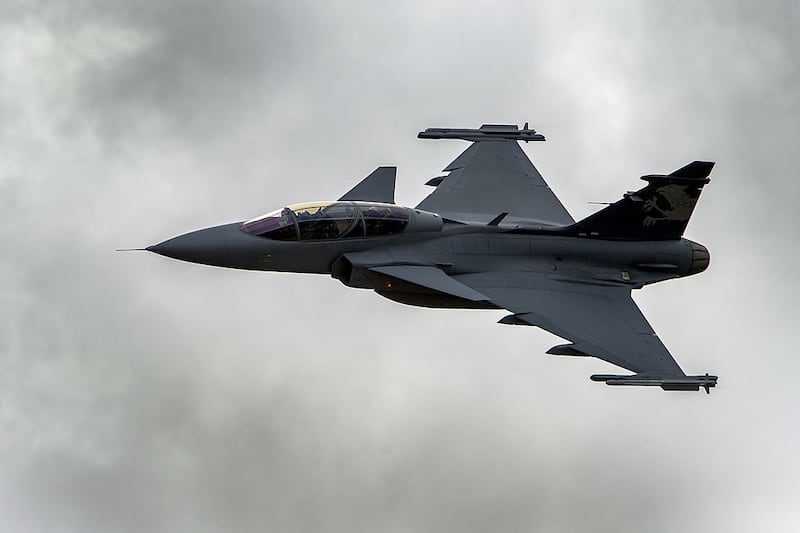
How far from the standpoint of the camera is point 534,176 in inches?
1497

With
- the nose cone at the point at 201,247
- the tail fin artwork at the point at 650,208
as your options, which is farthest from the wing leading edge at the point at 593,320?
the nose cone at the point at 201,247

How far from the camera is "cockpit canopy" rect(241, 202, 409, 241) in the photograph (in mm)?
32656

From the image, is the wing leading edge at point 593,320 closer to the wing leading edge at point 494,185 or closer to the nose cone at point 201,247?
the wing leading edge at point 494,185

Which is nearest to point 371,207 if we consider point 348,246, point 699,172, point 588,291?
point 348,246

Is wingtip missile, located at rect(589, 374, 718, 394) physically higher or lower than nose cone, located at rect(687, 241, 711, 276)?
lower

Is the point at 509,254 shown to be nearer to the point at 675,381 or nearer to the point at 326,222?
the point at 326,222

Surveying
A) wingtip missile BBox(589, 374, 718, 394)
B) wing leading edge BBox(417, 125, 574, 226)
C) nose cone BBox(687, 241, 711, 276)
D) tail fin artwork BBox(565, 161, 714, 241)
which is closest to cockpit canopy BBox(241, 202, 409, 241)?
wing leading edge BBox(417, 125, 574, 226)

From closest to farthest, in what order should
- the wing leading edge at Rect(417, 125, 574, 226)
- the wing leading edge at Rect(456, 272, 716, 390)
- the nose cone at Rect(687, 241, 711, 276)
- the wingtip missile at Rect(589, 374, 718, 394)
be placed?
1. the wingtip missile at Rect(589, 374, 718, 394)
2. the wing leading edge at Rect(456, 272, 716, 390)
3. the nose cone at Rect(687, 241, 711, 276)
4. the wing leading edge at Rect(417, 125, 574, 226)

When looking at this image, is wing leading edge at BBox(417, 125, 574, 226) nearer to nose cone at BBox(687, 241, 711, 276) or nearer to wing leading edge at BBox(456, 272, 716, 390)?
wing leading edge at BBox(456, 272, 716, 390)

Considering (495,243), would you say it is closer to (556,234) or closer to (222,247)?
(556,234)

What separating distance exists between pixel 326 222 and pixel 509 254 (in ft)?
13.9

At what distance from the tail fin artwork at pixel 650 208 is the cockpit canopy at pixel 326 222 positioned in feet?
14.3

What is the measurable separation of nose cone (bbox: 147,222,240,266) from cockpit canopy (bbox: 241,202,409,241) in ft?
1.86

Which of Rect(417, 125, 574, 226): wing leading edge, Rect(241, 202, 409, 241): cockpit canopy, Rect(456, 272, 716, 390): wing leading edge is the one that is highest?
Rect(417, 125, 574, 226): wing leading edge
